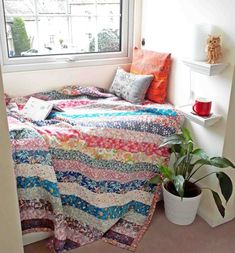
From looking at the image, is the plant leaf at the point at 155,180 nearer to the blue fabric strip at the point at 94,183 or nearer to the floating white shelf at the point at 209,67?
the blue fabric strip at the point at 94,183

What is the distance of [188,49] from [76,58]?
100cm

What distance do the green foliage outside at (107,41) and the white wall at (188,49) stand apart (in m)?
0.28

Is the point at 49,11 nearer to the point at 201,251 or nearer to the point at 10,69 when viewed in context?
the point at 10,69

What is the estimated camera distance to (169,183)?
218cm

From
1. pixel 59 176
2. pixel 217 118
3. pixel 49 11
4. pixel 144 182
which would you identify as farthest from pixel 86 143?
pixel 49 11

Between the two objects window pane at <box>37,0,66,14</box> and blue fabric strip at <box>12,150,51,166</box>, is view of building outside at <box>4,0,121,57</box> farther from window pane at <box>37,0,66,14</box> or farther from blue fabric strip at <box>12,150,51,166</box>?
blue fabric strip at <box>12,150,51,166</box>

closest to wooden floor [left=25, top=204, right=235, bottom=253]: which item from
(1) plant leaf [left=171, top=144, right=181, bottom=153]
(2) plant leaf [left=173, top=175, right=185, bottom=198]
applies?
(2) plant leaf [left=173, top=175, right=185, bottom=198]

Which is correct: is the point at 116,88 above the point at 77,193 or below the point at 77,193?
above

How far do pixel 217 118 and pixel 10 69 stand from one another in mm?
1539

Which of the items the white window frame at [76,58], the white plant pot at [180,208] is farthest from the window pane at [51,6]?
the white plant pot at [180,208]

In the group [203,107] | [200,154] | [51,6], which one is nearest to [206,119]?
[203,107]

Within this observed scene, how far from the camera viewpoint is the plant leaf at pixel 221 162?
1.84 metres

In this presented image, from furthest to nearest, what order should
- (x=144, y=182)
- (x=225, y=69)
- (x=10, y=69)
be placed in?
(x=10, y=69)
(x=144, y=182)
(x=225, y=69)

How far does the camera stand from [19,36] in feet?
8.05
